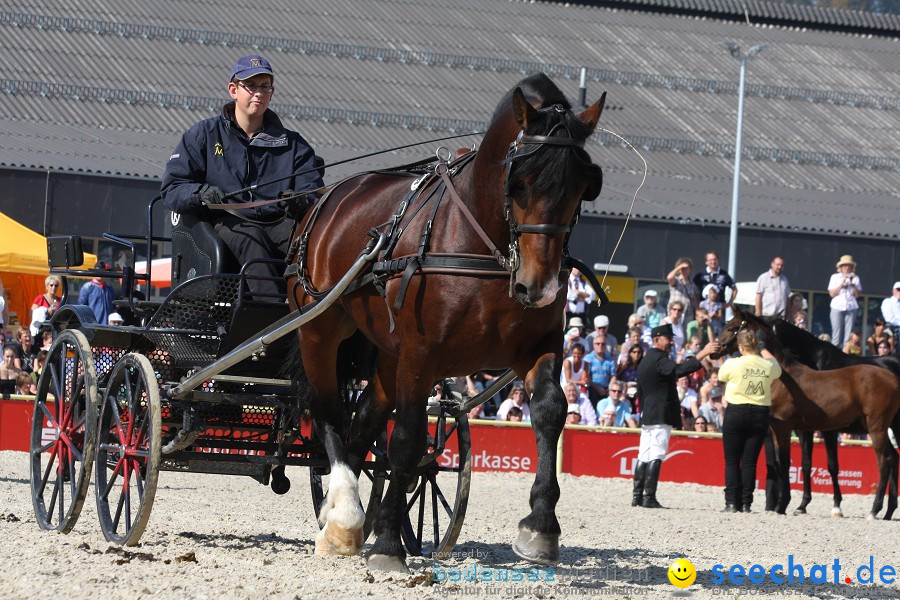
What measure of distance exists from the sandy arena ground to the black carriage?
349 millimetres

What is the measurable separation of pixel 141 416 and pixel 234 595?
2153 millimetres

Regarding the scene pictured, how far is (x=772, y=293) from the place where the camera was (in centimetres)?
1888

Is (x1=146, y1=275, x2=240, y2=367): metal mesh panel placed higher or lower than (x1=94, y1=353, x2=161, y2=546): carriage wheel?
higher

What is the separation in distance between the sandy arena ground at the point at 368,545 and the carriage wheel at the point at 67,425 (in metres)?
0.17

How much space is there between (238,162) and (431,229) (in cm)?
201

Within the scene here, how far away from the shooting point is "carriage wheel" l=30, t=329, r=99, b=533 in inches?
283

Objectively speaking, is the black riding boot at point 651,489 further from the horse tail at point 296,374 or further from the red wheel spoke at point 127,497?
the red wheel spoke at point 127,497

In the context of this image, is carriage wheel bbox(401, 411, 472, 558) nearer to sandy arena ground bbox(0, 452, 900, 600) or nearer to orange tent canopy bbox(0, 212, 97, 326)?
sandy arena ground bbox(0, 452, 900, 600)

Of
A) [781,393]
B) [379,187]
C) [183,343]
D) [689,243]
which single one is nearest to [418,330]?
[379,187]

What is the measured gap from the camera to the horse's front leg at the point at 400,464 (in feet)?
20.3

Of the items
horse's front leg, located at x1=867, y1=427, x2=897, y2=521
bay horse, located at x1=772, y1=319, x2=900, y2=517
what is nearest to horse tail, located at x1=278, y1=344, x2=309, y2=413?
horse's front leg, located at x1=867, y1=427, x2=897, y2=521

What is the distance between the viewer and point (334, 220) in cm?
710

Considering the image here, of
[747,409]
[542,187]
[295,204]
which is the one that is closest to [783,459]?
[747,409]

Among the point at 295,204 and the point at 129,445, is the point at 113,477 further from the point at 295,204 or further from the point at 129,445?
the point at 295,204
